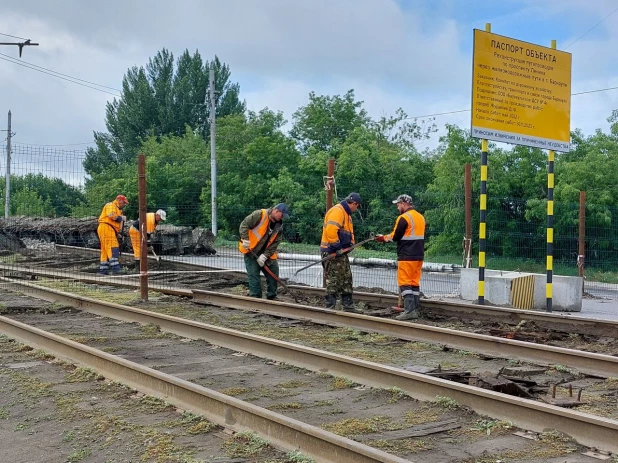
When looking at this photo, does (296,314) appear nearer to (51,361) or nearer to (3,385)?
(51,361)

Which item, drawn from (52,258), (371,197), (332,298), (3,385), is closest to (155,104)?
(52,258)

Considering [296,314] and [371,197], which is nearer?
[296,314]

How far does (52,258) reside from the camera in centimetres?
2036

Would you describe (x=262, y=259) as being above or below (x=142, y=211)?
below

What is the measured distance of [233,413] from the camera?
506cm

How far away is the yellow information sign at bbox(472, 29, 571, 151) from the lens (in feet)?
39.1

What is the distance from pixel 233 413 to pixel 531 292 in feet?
29.3

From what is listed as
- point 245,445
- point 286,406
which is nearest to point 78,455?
point 245,445

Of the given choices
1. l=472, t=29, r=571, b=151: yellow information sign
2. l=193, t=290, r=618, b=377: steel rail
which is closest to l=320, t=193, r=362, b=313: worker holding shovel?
l=193, t=290, r=618, b=377: steel rail

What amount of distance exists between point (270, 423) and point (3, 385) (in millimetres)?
2990

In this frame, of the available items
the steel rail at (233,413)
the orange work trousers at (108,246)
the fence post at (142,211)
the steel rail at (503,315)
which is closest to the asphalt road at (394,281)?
the steel rail at (503,315)

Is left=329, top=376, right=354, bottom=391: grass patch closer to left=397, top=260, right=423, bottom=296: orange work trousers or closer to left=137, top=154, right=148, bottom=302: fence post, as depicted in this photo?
left=397, top=260, right=423, bottom=296: orange work trousers

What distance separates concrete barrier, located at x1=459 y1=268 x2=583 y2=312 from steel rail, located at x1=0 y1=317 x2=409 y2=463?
778 cm

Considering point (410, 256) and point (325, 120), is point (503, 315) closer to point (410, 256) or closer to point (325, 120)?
point (410, 256)
